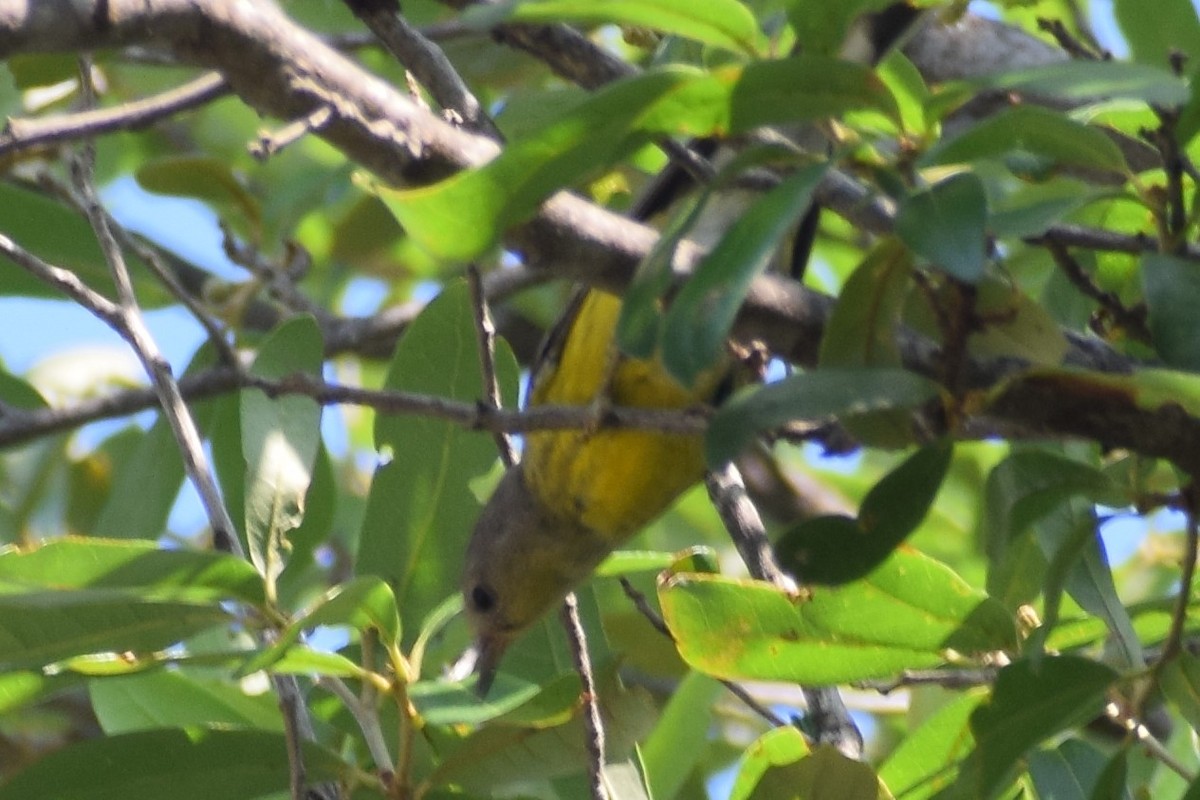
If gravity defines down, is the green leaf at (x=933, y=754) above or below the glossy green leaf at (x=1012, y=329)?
below

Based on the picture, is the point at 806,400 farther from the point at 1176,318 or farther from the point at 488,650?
the point at 488,650

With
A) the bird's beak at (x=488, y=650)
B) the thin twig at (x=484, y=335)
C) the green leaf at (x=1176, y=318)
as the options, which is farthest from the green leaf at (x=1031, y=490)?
the bird's beak at (x=488, y=650)

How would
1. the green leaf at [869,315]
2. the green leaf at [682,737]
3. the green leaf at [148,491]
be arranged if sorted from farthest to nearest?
1. the green leaf at [148,491]
2. the green leaf at [682,737]
3. the green leaf at [869,315]

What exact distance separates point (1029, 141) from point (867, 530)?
0.46m

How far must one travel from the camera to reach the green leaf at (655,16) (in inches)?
54.3

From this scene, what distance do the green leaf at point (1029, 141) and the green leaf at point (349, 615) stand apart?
90cm

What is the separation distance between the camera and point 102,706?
8.77 ft

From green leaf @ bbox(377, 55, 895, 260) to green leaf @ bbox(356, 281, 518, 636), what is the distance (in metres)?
1.24

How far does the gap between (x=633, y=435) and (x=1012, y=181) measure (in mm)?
1914

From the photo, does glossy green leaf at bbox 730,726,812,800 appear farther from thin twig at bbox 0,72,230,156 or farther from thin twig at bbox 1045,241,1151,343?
thin twig at bbox 0,72,230,156

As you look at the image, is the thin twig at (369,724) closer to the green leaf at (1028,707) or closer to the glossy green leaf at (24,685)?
the glossy green leaf at (24,685)

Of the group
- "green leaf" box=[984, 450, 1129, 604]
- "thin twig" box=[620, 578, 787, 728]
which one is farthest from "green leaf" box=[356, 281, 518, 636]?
"green leaf" box=[984, 450, 1129, 604]

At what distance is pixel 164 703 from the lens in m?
2.66

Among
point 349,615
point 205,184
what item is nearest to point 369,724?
point 349,615
